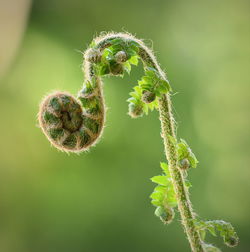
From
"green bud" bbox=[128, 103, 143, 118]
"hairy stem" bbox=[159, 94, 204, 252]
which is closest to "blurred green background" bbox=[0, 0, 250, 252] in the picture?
"green bud" bbox=[128, 103, 143, 118]

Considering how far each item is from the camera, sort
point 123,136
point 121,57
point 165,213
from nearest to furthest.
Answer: point 121,57, point 165,213, point 123,136

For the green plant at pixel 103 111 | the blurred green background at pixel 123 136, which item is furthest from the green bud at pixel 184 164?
the blurred green background at pixel 123 136

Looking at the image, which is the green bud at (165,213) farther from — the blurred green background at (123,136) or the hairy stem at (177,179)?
the blurred green background at (123,136)

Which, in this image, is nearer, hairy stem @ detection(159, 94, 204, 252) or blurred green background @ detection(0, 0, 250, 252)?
hairy stem @ detection(159, 94, 204, 252)

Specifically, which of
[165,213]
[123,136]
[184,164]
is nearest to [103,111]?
[184,164]

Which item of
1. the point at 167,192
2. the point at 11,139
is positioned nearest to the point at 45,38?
the point at 11,139

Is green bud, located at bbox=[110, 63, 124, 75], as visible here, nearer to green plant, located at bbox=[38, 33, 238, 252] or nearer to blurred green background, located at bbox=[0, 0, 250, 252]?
green plant, located at bbox=[38, 33, 238, 252]

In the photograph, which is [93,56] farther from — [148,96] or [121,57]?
[148,96]
